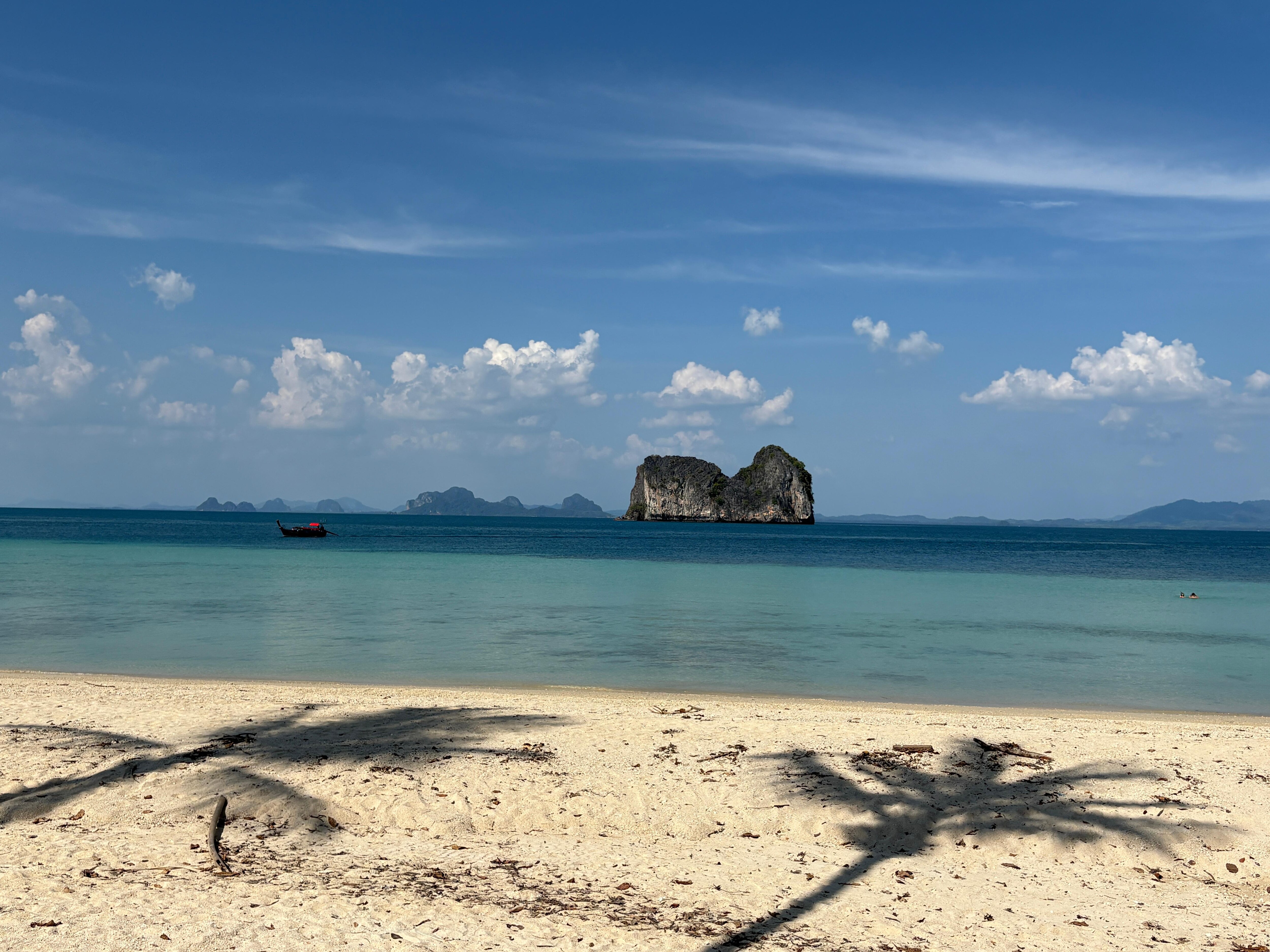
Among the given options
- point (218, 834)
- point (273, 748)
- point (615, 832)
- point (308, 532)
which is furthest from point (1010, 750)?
point (308, 532)

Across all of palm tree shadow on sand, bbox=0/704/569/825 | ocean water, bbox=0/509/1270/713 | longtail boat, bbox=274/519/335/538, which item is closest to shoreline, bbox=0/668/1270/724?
ocean water, bbox=0/509/1270/713

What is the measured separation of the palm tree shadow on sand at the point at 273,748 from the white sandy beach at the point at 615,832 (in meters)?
0.04

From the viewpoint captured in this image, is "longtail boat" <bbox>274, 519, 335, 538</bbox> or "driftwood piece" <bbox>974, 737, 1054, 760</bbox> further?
"longtail boat" <bbox>274, 519, 335, 538</bbox>

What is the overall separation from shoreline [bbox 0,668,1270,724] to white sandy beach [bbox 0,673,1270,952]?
2.38 m

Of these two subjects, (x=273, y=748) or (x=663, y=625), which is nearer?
(x=273, y=748)

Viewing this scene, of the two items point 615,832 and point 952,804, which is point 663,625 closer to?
point 952,804

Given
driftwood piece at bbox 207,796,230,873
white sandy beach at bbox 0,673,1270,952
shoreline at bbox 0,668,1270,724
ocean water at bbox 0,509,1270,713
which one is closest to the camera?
white sandy beach at bbox 0,673,1270,952

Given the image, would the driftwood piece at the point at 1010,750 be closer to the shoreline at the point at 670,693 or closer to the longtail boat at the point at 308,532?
the shoreline at the point at 670,693

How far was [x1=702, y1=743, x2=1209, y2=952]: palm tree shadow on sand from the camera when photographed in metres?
7.70

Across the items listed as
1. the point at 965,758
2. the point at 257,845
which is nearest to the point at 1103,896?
the point at 965,758

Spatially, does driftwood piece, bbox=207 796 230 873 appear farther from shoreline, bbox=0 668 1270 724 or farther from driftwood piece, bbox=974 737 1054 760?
driftwood piece, bbox=974 737 1054 760

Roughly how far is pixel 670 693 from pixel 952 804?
25.1ft

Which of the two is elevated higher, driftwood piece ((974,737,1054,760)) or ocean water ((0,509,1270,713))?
driftwood piece ((974,737,1054,760))

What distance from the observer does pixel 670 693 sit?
1554 cm
